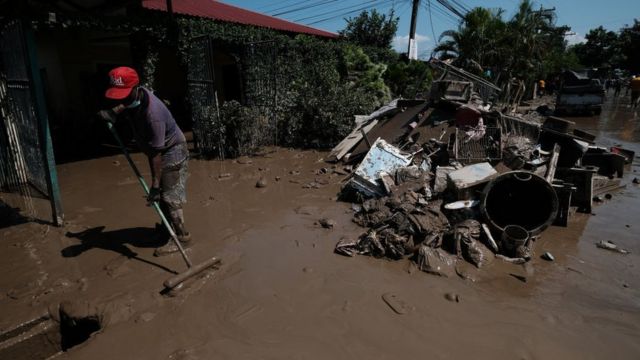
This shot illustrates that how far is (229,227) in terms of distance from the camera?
4949mm

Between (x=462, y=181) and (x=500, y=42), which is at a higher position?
(x=500, y=42)

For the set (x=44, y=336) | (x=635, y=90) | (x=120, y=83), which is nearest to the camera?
(x=44, y=336)

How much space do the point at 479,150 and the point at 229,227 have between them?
4.33 m

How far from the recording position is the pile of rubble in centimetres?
428

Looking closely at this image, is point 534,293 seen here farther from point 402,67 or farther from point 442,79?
point 402,67

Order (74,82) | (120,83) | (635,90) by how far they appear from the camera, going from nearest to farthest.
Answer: (120,83) < (74,82) < (635,90)

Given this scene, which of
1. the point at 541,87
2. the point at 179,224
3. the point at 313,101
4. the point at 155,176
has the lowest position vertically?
the point at 179,224

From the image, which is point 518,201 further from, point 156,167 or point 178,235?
point 156,167

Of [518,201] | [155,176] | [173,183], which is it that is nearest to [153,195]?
[155,176]

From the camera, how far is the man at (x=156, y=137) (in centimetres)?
336

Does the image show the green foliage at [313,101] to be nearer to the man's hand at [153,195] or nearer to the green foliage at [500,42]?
the man's hand at [153,195]

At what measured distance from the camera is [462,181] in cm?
500

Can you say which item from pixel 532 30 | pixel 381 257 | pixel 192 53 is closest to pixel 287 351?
pixel 381 257

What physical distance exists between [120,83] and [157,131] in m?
0.52
